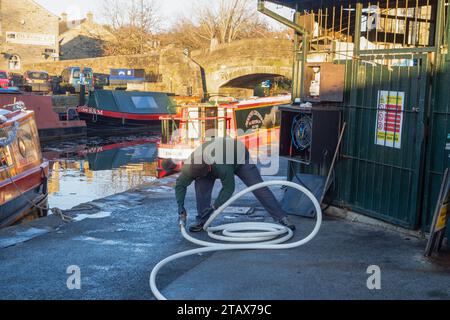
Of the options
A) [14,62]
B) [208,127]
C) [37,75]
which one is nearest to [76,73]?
[37,75]

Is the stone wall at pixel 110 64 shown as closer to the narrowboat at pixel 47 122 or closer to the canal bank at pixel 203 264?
the narrowboat at pixel 47 122

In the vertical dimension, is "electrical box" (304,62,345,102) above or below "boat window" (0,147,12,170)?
above

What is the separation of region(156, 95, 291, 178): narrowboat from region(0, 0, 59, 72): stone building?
1369 inches

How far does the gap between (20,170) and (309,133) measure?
5446mm

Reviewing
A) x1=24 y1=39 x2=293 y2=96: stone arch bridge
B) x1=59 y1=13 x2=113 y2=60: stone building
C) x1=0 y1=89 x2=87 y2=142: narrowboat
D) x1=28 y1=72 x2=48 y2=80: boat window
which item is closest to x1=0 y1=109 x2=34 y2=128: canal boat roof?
x1=0 y1=89 x2=87 y2=142: narrowboat

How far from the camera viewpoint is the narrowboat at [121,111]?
3042cm

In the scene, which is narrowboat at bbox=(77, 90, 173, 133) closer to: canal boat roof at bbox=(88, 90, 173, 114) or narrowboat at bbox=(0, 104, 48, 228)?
canal boat roof at bbox=(88, 90, 173, 114)

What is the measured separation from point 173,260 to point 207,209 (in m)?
1.39

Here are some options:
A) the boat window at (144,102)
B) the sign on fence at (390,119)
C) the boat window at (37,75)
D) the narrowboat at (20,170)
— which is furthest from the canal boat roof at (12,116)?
the boat window at (37,75)

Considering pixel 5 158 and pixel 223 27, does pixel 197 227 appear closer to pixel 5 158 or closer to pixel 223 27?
pixel 5 158

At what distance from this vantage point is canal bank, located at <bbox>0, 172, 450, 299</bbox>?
504cm

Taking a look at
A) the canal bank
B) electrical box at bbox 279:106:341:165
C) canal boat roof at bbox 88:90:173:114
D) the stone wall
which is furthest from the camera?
the stone wall
